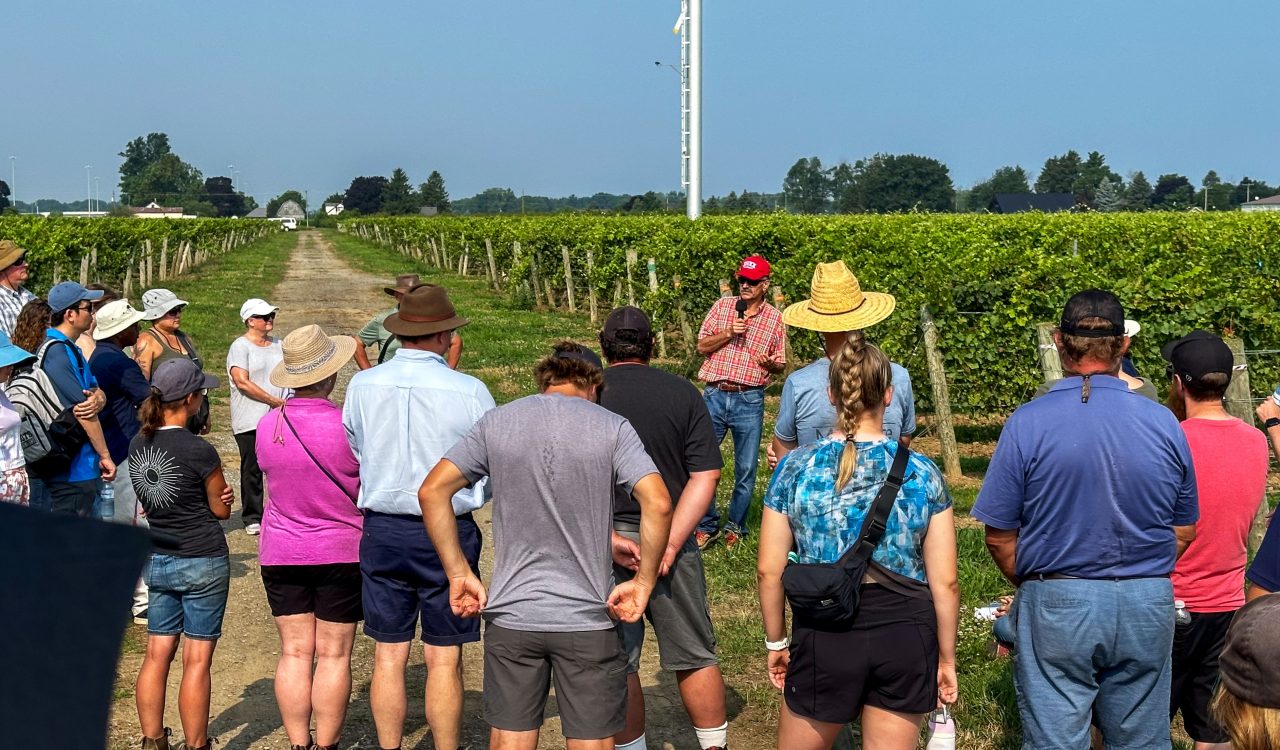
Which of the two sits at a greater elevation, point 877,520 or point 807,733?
point 877,520

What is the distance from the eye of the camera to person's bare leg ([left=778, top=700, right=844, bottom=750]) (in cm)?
405

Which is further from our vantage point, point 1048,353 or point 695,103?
point 695,103

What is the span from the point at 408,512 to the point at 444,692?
2.50 ft

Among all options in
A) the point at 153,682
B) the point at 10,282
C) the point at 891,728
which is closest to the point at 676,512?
the point at 891,728

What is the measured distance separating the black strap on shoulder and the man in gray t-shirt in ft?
2.14

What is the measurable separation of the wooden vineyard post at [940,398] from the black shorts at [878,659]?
22.6 ft

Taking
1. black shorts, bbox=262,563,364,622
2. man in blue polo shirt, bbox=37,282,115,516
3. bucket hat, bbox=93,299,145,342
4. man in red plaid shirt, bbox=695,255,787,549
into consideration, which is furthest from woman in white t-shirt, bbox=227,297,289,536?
black shorts, bbox=262,563,364,622

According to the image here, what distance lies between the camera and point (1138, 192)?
130 metres

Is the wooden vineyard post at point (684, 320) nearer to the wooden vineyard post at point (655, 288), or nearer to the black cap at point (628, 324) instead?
the wooden vineyard post at point (655, 288)

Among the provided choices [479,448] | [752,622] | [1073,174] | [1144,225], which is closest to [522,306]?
[1144,225]

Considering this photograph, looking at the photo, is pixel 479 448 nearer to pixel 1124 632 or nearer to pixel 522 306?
pixel 1124 632

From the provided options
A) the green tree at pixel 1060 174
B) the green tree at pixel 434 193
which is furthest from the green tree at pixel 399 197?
the green tree at pixel 1060 174

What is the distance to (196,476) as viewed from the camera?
16.7 feet

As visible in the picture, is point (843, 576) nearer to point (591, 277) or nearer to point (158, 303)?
point (158, 303)
